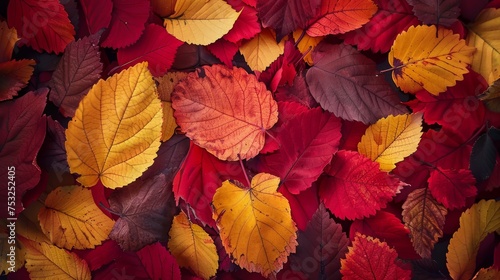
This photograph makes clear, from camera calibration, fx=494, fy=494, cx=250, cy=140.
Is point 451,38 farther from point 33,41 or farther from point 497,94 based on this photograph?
point 33,41

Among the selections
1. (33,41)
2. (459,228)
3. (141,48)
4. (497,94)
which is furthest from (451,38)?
(33,41)

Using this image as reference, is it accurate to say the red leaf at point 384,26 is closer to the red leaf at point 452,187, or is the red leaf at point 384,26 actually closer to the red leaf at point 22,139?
the red leaf at point 452,187

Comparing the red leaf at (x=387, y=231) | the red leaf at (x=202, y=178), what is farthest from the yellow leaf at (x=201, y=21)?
the red leaf at (x=387, y=231)

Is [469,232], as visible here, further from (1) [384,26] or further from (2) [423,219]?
(1) [384,26]

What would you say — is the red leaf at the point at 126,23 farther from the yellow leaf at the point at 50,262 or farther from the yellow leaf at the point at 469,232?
the yellow leaf at the point at 469,232

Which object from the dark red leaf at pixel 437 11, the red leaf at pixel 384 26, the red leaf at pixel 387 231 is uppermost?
the dark red leaf at pixel 437 11

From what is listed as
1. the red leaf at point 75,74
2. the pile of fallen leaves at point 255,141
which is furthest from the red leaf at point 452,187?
the red leaf at point 75,74

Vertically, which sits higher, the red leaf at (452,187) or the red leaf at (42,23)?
the red leaf at (42,23)

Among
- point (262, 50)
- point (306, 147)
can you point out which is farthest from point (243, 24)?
point (306, 147)
